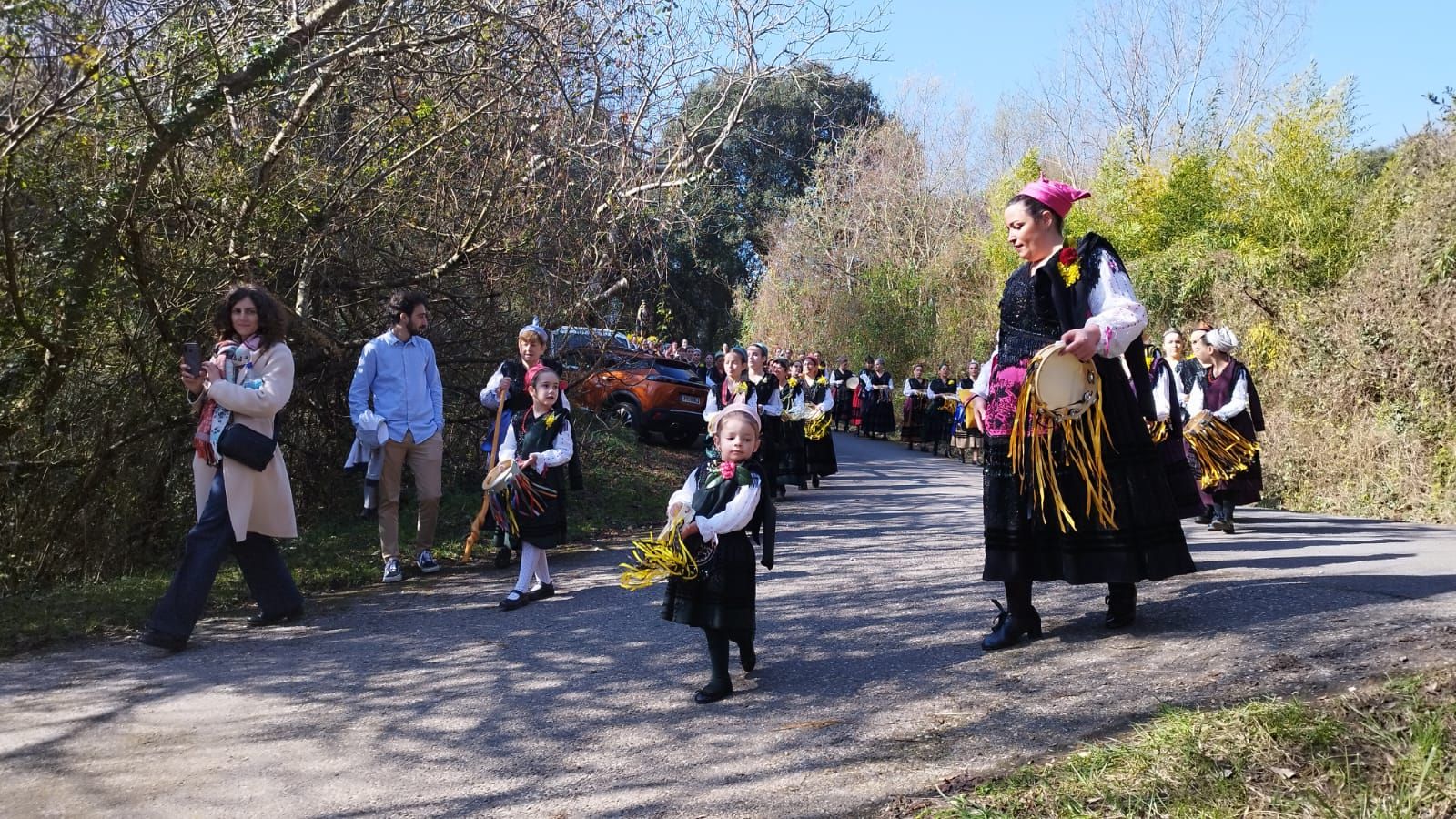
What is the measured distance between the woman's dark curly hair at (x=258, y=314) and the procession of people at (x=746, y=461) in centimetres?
1

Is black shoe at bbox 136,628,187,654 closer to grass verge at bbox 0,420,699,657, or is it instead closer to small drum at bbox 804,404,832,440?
grass verge at bbox 0,420,699,657

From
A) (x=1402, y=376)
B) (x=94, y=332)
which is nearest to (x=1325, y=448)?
(x=1402, y=376)

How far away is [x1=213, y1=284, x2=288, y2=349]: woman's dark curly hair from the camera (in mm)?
6797

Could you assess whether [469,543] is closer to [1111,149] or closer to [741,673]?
[741,673]

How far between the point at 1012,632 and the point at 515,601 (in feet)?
10.6

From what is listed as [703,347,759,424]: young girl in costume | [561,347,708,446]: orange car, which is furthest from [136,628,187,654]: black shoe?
[561,347,708,446]: orange car

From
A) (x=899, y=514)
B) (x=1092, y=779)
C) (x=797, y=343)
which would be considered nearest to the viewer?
(x=1092, y=779)

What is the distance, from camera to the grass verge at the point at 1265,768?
11.0 feet

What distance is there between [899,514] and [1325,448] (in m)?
5.46

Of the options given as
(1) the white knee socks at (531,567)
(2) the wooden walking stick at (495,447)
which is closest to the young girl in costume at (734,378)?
(2) the wooden walking stick at (495,447)

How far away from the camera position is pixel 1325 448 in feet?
45.1

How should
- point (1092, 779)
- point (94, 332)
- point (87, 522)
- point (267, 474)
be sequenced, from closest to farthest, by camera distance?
point (1092, 779)
point (267, 474)
point (94, 332)
point (87, 522)

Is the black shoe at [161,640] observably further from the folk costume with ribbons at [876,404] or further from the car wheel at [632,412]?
the folk costume with ribbons at [876,404]

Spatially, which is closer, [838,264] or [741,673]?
[741,673]
